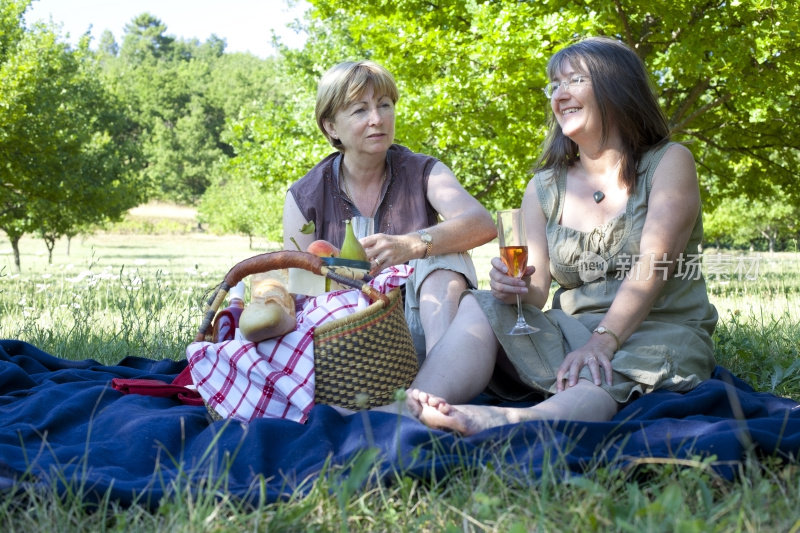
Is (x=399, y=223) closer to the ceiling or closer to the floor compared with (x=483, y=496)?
closer to the ceiling

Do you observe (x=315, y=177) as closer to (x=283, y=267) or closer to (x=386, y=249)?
(x=386, y=249)

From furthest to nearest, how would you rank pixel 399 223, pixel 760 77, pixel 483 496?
pixel 760 77 → pixel 399 223 → pixel 483 496

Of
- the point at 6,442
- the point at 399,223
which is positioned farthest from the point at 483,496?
the point at 399,223

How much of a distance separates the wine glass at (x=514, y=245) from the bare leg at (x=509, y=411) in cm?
32

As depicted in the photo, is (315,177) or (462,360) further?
(315,177)

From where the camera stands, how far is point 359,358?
8.84 ft

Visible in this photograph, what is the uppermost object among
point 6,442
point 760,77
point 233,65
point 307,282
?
point 233,65

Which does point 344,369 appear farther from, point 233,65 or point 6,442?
point 233,65

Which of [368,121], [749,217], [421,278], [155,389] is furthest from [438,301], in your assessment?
[749,217]

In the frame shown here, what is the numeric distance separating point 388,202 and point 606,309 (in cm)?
119

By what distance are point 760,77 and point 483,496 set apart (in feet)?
22.7

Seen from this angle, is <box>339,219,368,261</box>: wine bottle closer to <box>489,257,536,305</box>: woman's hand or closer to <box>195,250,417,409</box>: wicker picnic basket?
<box>195,250,417,409</box>: wicker picnic basket

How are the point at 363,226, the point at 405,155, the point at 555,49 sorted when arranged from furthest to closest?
the point at 555,49 → the point at 405,155 → the point at 363,226

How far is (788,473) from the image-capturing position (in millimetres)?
1893
